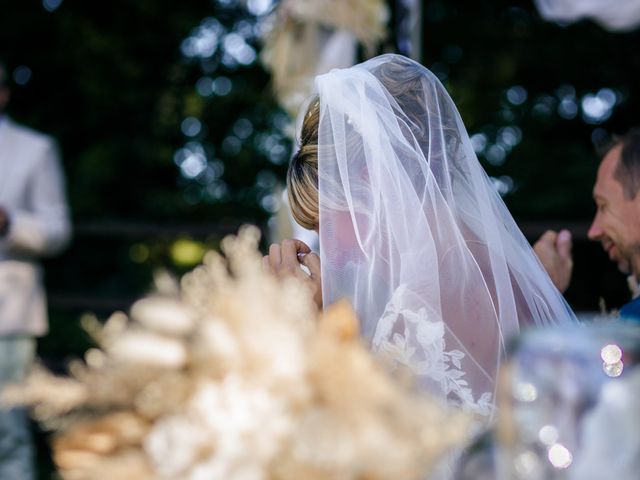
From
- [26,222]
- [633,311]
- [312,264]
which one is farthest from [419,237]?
[26,222]

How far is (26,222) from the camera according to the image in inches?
166

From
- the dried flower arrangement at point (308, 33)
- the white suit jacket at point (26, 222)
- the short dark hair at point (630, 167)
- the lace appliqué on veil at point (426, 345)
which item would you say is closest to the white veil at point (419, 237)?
the lace appliqué on veil at point (426, 345)

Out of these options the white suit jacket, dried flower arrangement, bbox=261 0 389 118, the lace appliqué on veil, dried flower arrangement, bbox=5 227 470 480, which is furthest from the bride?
the white suit jacket

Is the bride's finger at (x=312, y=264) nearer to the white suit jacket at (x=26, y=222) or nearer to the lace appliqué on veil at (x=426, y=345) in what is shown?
the lace appliqué on veil at (x=426, y=345)

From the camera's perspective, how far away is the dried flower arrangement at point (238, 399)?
1037mm

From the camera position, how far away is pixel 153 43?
284 inches

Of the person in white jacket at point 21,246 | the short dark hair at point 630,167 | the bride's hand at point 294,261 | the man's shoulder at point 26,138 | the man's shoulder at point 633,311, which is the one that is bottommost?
the person in white jacket at point 21,246

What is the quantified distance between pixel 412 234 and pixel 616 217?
66cm

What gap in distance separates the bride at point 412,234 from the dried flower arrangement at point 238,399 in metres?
0.87

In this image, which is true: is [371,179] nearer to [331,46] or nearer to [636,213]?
[636,213]

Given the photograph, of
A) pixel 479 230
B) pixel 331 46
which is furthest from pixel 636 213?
pixel 331 46

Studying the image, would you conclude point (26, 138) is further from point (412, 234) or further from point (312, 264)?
point (412, 234)

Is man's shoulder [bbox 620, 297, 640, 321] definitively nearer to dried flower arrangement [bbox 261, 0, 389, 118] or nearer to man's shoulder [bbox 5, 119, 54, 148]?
dried flower arrangement [bbox 261, 0, 389, 118]

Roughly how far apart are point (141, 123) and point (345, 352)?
645 cm
